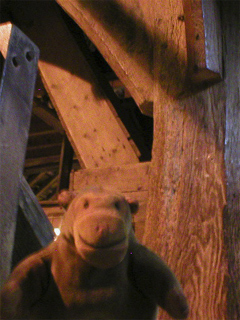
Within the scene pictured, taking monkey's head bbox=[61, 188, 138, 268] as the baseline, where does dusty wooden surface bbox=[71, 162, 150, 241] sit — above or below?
below

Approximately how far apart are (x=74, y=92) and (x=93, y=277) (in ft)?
7.02

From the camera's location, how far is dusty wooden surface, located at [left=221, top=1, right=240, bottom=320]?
1333mm

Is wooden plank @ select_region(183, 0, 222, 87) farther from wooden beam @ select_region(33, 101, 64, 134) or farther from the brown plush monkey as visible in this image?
wooden beam @ select_region(33, 101, 64, 134)

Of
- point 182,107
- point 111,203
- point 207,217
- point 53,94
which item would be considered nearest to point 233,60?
point 182,107

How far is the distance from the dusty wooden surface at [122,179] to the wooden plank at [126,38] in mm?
492

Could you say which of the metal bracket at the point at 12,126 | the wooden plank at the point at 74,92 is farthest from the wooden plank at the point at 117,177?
the metal bracket at the point at 12,126

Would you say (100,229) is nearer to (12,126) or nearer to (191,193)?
(12,126)

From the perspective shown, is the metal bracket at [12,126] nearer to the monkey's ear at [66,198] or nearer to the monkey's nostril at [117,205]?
the monkey's ear at [66,198]

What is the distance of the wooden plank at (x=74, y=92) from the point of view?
251cm

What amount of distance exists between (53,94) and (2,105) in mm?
1628

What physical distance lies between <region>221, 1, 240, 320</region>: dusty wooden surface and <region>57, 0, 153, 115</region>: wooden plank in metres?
0.34

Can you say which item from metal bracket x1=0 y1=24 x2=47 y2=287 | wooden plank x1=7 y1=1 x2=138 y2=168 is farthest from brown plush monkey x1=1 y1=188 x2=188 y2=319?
wooden plank x1=7 y1=1 x2=138 y2=168

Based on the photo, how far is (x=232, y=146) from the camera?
156cm

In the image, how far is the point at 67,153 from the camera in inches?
155
